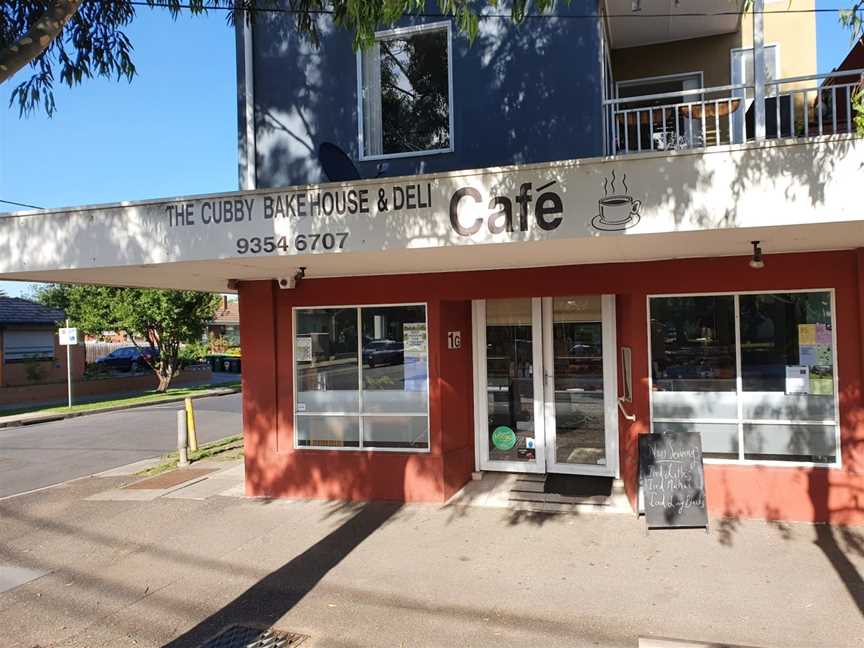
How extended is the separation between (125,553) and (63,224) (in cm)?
335

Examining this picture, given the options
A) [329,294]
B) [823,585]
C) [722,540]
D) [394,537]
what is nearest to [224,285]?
[329,294]

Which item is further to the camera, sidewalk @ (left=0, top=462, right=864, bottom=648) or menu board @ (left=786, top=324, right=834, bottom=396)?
menu board @ (left=786, top=324, right=834, bottom=396)

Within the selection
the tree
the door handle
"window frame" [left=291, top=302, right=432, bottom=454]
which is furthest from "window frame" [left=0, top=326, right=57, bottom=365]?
the door handle

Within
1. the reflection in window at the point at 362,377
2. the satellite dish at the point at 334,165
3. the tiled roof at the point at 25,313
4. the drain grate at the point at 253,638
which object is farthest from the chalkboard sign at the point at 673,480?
the tiled roof at the point at 25,313

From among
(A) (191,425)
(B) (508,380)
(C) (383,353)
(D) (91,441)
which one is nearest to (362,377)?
(C) (383,353)

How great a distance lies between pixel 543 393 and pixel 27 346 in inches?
961

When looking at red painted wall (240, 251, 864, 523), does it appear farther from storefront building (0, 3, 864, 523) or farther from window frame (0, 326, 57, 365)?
window frame (0, 326, 57, 365)

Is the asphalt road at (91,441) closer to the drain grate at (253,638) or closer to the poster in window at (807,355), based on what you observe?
the drain grate at (253,638)

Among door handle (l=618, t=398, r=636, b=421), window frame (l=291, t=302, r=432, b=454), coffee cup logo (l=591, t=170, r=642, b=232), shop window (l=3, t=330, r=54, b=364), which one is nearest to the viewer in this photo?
coffee cup logo (l=591, t=170, r=642, b=232)

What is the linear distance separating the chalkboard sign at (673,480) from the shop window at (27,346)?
25.0 metres

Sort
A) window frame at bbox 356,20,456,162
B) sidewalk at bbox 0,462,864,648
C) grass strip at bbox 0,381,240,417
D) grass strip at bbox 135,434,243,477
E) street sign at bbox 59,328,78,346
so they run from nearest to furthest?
sidewalk at bbox 0,462,864,648, window frame at bbox 356,20,456,162, grass strip at bbox 135,434,243,477, grass strip at bbox 0,381,240,417, street sign at bbox 59,328,78,346

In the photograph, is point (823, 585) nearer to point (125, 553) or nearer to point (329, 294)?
point (329, 294)

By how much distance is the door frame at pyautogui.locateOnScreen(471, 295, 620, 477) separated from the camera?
23.5 ft

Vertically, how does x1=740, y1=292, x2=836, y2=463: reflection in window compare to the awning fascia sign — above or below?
below
